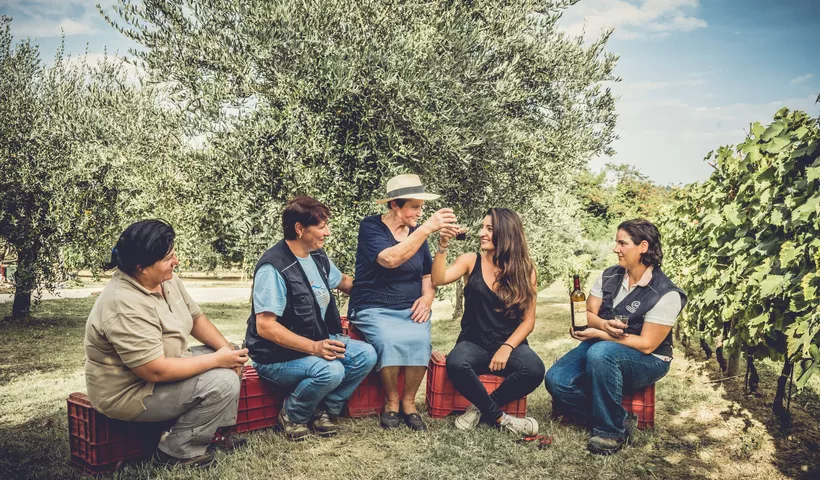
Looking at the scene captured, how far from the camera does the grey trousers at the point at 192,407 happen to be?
3305mm

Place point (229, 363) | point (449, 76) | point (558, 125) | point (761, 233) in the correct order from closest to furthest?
1. point (229, 363)
2. point (761, 233)
3. point (449, 76)
4. point (558, 125)

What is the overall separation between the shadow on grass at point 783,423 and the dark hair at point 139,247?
442 cm

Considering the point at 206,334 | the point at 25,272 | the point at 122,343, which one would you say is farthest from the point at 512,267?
the point at 25,272

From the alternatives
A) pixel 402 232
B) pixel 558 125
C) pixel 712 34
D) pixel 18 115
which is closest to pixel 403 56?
pixel 402 232

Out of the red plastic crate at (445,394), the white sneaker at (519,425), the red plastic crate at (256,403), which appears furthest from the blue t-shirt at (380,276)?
the white sneaker at (519,425)

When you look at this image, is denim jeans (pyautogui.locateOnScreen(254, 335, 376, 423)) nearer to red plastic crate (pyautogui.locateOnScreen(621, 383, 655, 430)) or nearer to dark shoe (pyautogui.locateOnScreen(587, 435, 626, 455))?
dark shoe (pyautogui.locateOnScreen(587, 435, 626, 455))

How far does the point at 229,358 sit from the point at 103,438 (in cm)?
87

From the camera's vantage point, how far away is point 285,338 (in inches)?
153

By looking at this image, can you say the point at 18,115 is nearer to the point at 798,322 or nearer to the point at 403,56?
the point at 403,56

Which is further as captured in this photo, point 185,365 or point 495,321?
point 495,321

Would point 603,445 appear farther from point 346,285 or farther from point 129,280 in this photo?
point 129,280

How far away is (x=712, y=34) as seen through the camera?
31.9 feet

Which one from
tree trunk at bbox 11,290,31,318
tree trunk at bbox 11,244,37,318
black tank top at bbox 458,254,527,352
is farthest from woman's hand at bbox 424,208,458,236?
tree trunk at bbox 11,290,31,318

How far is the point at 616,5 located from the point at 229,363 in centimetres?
936
